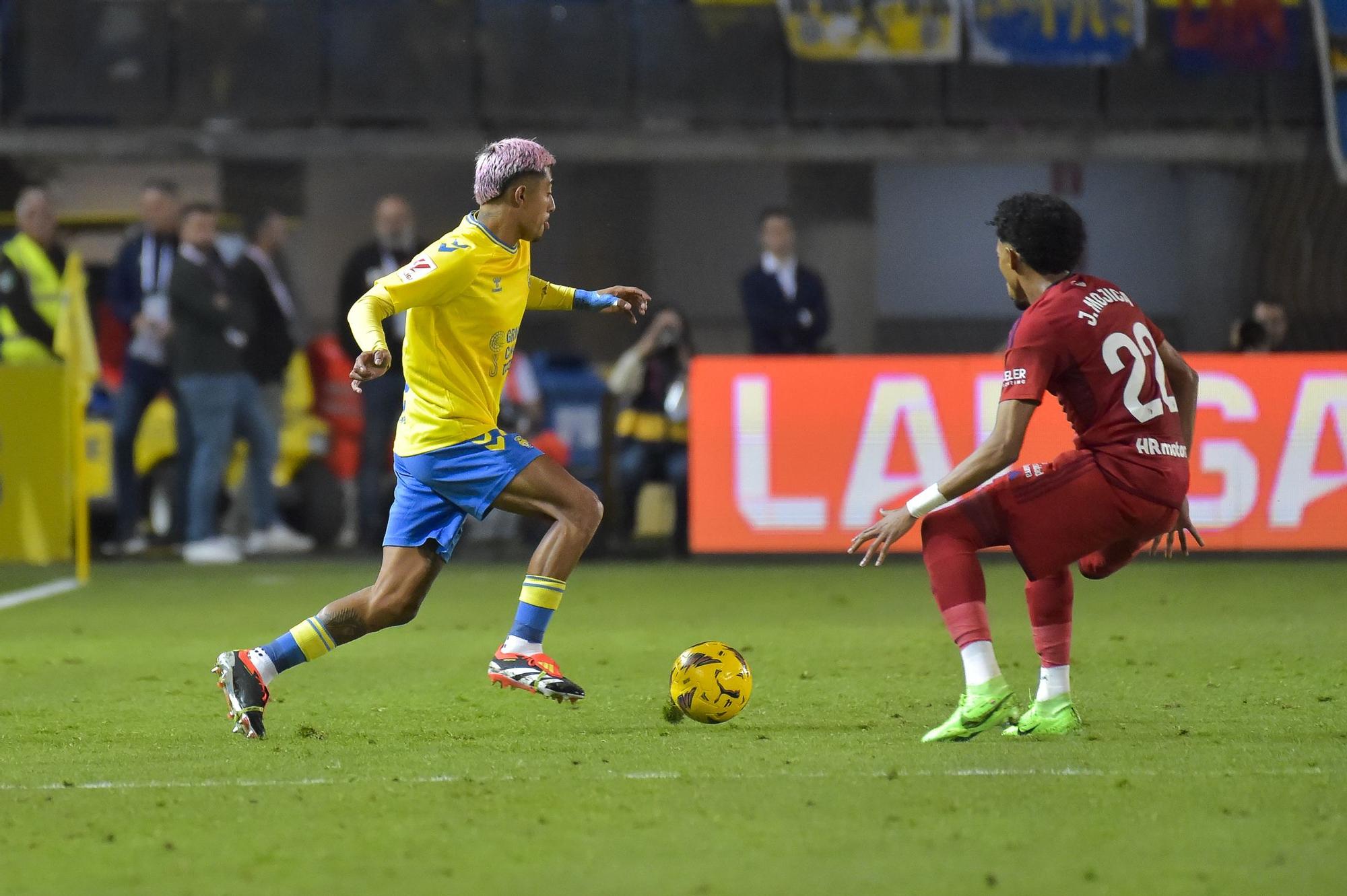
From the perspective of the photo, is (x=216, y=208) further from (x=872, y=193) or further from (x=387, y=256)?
(x=872, y=193)

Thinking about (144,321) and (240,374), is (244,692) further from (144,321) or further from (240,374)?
(144,321)

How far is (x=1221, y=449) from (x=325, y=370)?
6917 millimetres

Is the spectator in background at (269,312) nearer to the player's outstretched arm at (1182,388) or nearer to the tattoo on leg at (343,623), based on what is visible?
the tattoo on leg at (343,623)

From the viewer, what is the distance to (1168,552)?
6543 millimetres

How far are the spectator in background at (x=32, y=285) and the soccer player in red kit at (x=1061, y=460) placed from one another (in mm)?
9633

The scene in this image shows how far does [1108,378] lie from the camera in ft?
19.7

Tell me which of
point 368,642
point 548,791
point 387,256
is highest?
point 387,256

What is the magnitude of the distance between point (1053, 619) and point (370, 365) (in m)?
2.22

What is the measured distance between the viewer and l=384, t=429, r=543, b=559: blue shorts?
21.7 feet

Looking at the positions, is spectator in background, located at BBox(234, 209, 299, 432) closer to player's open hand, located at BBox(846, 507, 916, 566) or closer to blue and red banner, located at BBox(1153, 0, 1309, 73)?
blue and red banner, located at BBox(1153, 0, 1309, 73)

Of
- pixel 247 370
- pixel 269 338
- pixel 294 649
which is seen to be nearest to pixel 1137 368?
pixel 294 649

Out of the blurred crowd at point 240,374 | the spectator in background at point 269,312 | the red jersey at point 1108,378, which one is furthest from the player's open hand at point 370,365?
the spectator in background at point 269,312

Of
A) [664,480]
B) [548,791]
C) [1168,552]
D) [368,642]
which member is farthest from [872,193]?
[548,791]

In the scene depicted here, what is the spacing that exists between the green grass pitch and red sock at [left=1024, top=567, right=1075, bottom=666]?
Answer: 0.27 metres
